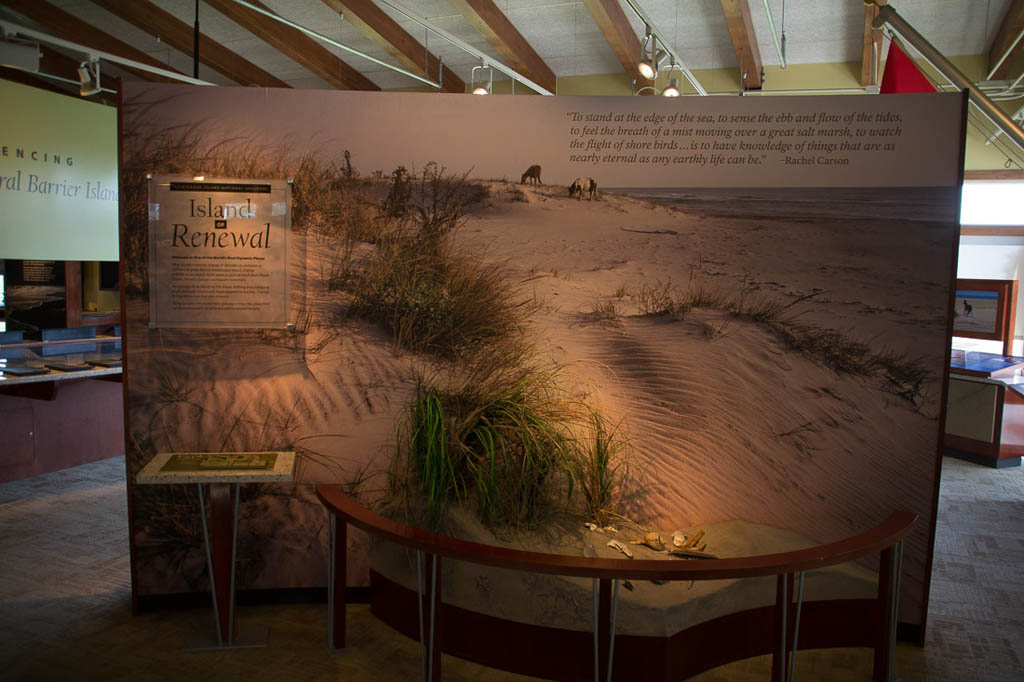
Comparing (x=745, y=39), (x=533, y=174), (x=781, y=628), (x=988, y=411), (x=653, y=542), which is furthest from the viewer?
(x=745, y=39)

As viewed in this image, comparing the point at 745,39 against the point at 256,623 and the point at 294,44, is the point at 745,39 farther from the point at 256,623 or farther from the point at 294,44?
the point at 256,623

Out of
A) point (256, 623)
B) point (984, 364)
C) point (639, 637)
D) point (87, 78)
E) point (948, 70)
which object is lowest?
point (256, 623)

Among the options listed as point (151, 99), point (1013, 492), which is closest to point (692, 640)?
point (151, 99)

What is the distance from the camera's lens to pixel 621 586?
3123 millimetres

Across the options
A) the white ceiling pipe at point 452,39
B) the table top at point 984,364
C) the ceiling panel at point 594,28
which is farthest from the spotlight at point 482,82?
the table top at point 984,364

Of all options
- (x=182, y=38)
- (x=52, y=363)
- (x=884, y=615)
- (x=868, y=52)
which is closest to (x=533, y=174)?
(x=884, y=615)

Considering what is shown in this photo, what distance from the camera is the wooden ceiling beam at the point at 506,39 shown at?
7.27 meters

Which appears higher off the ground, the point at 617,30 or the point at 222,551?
the point at 617,30

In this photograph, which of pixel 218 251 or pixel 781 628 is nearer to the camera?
pixel 781 628

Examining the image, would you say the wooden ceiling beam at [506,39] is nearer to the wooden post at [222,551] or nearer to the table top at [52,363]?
the table top at [52,363]

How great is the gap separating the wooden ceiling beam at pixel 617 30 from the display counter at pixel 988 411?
468 cm

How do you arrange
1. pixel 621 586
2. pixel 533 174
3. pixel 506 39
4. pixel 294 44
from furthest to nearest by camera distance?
1. pixel 294 44
2. pixel 506 39
3. pixel 533 174
4. pixel 621 586

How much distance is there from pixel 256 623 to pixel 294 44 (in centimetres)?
662

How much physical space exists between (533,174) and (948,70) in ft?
6.77
